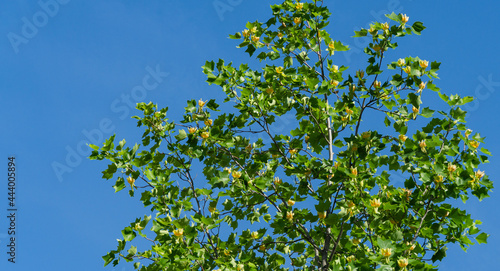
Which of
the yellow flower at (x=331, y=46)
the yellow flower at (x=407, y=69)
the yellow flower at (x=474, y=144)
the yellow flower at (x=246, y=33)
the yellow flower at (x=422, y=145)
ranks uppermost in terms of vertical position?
the yellow flower at (x=246, y=33)

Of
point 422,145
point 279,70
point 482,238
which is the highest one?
point 279,70

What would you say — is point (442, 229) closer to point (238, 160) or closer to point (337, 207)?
point (337, 207)

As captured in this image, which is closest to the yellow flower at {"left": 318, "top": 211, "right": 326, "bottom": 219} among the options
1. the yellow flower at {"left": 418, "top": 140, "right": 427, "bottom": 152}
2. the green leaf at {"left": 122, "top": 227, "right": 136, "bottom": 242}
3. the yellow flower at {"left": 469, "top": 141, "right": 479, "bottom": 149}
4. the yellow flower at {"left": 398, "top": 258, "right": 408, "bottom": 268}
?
the yellow flower at {"left": 398, "top": 258, "right": 408, "bottom": 268}

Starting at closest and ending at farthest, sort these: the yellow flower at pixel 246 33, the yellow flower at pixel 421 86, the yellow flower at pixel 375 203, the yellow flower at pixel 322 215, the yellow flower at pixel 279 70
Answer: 1. the yellow flower at pixel 375 203
2. the yellow flower at pixel 322 215
3. the yellow flower at pixel 421 86
4. the yellow flower at pixel 279 70
5. the yellow flower at pixel 246 33

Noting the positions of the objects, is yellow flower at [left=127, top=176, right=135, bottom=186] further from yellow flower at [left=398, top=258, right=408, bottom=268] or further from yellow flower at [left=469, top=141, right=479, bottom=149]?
yellow flower at [left=469, top=141, right=479, bottom=149]

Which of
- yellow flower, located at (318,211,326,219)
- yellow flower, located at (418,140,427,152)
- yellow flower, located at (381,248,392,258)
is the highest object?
yellow flower, located at (418,140,427,152)

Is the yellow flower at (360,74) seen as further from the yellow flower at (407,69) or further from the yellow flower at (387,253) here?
the yellow flower at (387,253)

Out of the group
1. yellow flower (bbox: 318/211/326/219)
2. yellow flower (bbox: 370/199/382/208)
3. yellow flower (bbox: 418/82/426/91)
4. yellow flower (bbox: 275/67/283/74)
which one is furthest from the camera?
yellow flower (bbox: 275/67/283/74)

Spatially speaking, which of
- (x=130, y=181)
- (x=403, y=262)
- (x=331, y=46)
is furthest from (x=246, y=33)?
(x=403, y=262)

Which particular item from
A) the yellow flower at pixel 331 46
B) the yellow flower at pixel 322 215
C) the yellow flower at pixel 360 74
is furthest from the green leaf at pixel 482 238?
the yellow flower at pixel 331 46

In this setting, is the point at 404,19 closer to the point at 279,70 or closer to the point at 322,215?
the point at 279,70

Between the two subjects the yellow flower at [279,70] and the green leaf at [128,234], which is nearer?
the green leaf at [128,234]

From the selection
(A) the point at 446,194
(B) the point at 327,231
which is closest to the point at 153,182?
(B) the point at 327,231

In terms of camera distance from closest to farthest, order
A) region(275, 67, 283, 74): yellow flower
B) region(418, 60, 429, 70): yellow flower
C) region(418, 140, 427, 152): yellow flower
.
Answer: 1. region(418, 140, 427, 152): yellow flower
2. region(418, 60, 429, 70): yellow flower
3. region(275, 67, 283, 74): yellow flower
